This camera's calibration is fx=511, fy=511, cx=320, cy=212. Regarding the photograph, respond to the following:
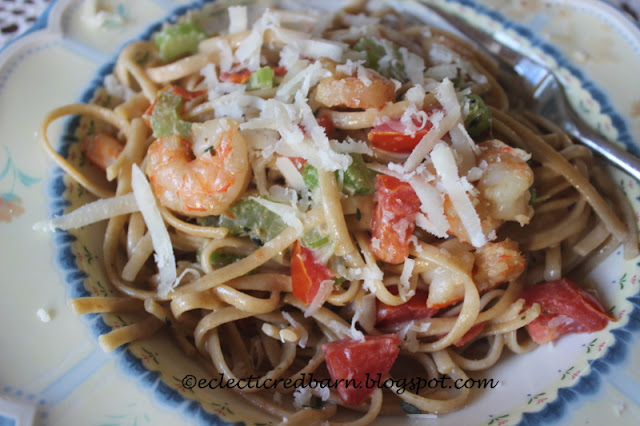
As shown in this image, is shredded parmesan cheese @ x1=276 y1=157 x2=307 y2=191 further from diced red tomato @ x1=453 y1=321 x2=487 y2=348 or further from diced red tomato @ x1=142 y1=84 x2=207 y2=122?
diced red tomato @ x1=453 y1=321 x2=487 y2=348

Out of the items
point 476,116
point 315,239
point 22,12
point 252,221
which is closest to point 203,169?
point 252,221

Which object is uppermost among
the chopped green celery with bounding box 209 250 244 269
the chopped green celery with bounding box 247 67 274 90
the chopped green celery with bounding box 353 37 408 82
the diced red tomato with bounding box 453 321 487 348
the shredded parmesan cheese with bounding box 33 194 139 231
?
the chopped green celery with bounding box 353 37 408 82

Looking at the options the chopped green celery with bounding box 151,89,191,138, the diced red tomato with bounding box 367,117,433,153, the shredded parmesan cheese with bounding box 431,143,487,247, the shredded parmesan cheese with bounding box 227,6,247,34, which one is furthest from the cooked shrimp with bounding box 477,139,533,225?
the shredded parmesan cheese with bounding box 227,6,247,34

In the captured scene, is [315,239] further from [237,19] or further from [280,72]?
[237,19]

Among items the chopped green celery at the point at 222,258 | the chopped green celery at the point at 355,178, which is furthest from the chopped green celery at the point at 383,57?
the chopped green celery at the point at 222,258

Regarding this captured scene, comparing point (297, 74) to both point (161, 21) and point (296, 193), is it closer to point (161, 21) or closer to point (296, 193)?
point (296, 193)

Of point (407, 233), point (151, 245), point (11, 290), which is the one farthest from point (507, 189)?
point (11, 290)

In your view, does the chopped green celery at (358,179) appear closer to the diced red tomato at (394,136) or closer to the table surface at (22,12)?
the diced red tomato at (394,136)
